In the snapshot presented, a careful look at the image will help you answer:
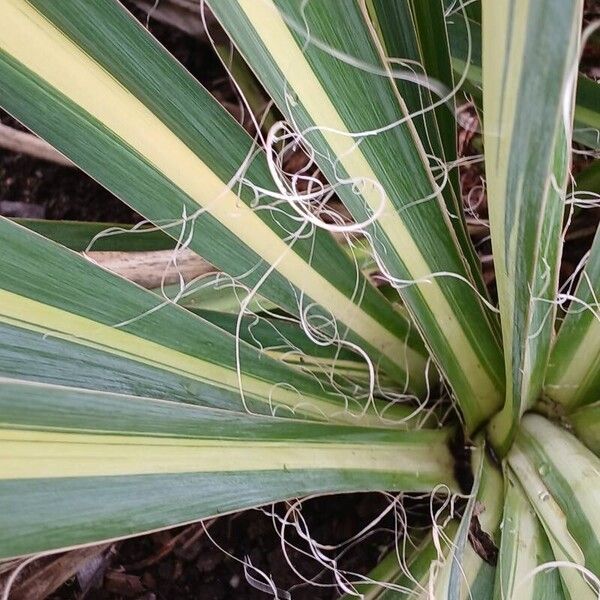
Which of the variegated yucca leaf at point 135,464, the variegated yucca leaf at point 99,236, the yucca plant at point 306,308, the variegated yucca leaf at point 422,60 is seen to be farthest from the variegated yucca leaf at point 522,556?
the variegated yucca leaf at point 99,236

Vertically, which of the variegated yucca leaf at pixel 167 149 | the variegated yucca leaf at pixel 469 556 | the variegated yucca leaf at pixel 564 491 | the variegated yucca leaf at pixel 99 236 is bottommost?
the variegated yucca leaf at pixel 469 556

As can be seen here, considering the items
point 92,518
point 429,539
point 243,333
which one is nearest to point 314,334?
point 243,333

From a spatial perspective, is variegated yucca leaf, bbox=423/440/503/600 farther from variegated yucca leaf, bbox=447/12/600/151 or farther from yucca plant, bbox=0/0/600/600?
variegated yucca leaf, bbox=447/12/600/151

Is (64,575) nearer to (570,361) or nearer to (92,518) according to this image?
(92,518)

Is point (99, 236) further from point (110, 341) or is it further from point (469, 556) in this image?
point (469, 556)

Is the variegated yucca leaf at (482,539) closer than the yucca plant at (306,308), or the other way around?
the yucca plant at (306,308)

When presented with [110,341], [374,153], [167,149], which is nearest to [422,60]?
[374,153]

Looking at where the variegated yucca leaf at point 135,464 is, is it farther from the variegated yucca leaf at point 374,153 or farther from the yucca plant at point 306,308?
the variegated yucca leaf at point 374,153
